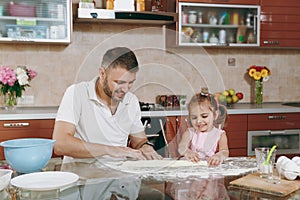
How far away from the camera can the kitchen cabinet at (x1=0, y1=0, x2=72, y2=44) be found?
10.4 ft

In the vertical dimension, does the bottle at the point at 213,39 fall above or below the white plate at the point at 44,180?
above

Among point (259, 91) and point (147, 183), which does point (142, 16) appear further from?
point (147, 183)

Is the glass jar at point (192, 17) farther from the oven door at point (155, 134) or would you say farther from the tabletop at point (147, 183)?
the tabletop at point (147, 183)

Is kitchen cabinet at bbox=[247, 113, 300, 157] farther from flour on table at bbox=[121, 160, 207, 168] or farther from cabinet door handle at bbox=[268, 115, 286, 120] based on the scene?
flour on table at bbox=[121, 160, 207, 168]

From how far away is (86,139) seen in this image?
6.75ft

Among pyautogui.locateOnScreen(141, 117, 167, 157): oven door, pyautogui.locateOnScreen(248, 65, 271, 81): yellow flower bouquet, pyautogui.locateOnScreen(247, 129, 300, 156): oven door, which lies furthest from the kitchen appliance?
pyautogui.locateOnScreen(248, 65, 271, 81): yellow flower bouquet

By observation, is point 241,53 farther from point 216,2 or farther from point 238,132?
point 238,132

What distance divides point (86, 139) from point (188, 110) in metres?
0.53

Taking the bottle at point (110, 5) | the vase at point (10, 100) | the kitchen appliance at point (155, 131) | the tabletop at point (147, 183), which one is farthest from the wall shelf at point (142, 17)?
the tabletop at point (147, 183)

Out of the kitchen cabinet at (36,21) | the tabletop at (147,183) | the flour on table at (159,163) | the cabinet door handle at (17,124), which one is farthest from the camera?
the kitchen cabinet at (36,21)

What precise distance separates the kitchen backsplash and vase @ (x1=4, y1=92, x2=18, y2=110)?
271mm

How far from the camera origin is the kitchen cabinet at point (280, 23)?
360cm

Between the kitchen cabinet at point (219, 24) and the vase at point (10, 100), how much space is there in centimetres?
144

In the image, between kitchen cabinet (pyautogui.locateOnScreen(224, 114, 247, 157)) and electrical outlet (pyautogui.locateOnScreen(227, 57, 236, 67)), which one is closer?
kitchen cabinet (pyautogui.locateOnScreen(224, 114, 247, 157))
